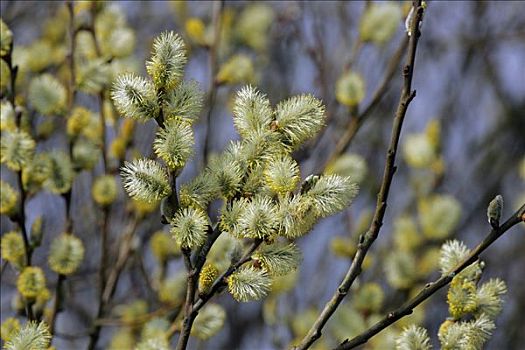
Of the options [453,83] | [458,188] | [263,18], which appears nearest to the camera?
[263,18]

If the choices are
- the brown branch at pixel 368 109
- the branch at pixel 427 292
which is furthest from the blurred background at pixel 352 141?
the branch at pixel 427 292

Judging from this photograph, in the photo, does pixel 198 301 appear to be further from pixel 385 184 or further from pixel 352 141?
pixel 352 141

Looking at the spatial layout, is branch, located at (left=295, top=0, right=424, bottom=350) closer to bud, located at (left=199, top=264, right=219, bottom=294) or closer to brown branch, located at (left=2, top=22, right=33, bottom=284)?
bud, located at (left=199, top=264, right=219, bottom=294)

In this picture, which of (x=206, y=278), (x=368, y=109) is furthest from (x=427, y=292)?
(x=368, y=109)

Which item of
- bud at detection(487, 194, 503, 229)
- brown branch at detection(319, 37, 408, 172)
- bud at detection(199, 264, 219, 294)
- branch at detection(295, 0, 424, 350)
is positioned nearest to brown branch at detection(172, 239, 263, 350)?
bud at detection(199, 264, 219, 294)

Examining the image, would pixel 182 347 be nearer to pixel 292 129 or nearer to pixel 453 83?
pixel 292 129

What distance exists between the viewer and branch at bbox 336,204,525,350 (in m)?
1.39

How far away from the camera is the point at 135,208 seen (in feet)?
8.59

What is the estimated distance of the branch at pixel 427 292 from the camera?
139 centimetres

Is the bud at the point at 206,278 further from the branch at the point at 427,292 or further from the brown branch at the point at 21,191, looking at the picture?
the brown branch at the point at 21,191

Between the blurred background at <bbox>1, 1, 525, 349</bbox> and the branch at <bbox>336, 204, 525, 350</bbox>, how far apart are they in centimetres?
64

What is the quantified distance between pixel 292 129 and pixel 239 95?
3.8 inches

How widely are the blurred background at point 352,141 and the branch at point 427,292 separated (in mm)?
644

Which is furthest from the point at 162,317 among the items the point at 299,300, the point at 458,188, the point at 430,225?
the point at 458,188
